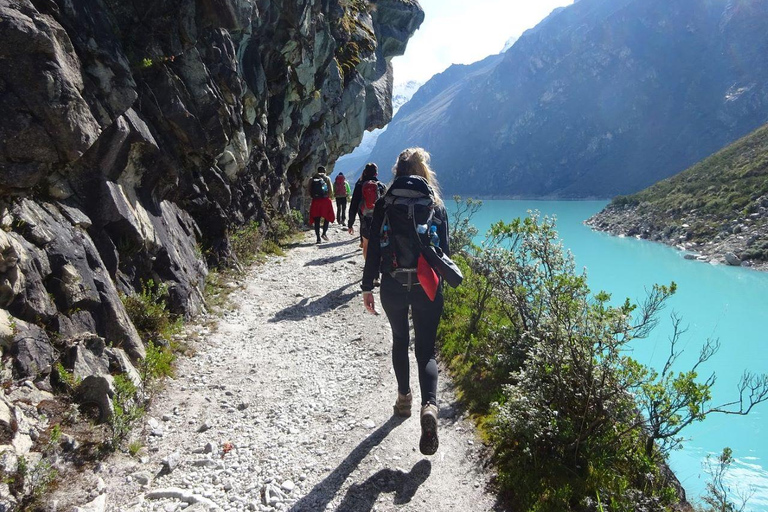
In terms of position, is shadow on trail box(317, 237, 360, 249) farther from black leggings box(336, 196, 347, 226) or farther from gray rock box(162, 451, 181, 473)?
gray rock box(162, 451, 181, 473)

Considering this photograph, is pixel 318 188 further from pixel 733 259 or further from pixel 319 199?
pixel 733 259

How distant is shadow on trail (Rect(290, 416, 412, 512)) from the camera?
4.07 meters

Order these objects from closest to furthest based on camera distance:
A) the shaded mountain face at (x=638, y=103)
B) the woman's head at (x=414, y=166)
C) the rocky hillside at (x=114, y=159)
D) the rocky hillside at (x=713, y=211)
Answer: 1. the rocky hillside at (x=114, y=159)
2. the woman's head at (x=414, y=166)
3. the rocky hillside at (x=713, y=211)
4. the shaded mountain face at (x=638, y=103)

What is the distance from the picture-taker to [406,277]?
15.5 ft

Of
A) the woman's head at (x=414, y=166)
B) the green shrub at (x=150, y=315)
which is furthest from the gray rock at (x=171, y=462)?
the woman's head at (x=414, y=166)

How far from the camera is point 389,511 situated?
4004mm

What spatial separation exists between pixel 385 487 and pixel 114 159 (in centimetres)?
639

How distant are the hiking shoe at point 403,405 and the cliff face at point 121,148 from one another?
351cm

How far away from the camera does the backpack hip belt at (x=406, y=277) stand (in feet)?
15.4

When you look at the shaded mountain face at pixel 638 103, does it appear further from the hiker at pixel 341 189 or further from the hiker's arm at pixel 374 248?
the hiker's arm at pixel 374 248

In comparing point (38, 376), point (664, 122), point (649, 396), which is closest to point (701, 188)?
point (649, 396)

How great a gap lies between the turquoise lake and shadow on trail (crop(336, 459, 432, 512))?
2.75 metres

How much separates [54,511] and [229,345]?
417cm

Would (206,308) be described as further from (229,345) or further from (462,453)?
(462,453)
